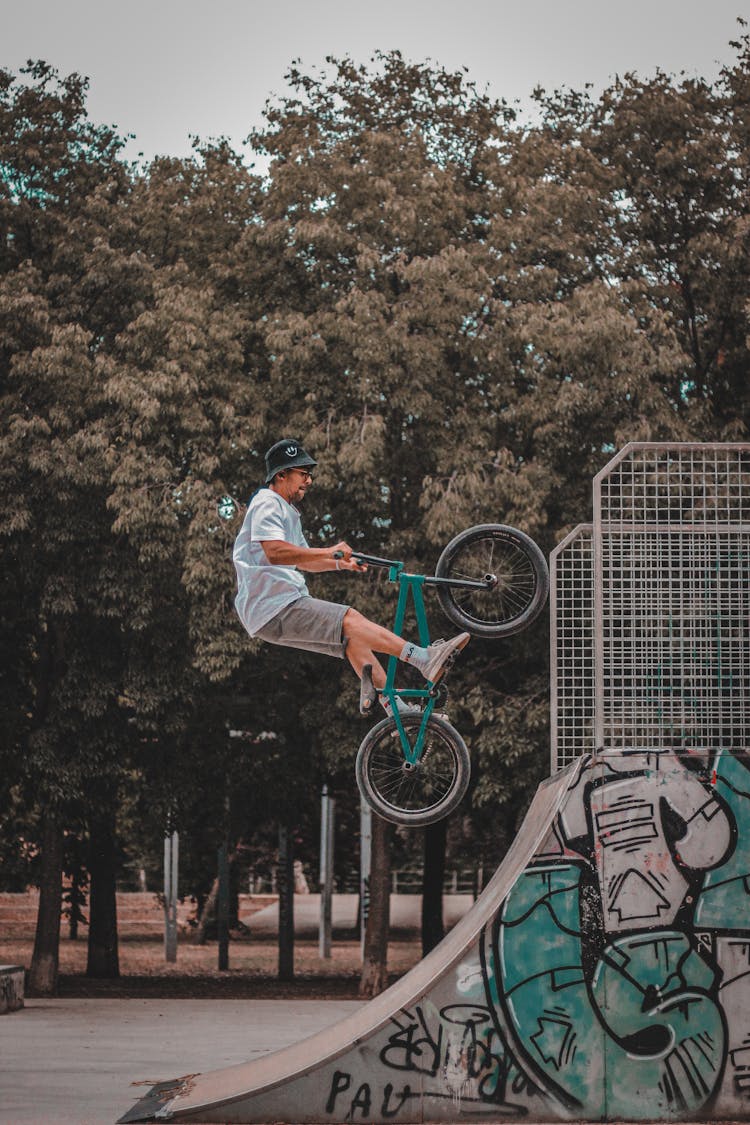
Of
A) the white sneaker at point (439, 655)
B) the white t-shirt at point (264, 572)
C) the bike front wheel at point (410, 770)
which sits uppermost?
the white t-shirt at point (264, 572)

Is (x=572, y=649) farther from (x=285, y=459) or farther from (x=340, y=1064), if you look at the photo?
(x=340, y=1064)

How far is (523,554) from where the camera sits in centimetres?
998

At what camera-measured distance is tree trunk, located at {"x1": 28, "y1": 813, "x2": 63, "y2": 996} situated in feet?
83.8

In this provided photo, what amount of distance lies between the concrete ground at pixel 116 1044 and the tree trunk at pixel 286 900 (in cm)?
451

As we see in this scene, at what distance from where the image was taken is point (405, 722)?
996 centimetres

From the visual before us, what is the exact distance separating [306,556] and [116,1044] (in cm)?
983

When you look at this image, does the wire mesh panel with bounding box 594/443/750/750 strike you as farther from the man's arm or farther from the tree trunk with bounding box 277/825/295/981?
the tree trunk with bounding box 277/825/295/981

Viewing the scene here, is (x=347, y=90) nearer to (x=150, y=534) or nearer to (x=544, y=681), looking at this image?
(x=150, y=534)

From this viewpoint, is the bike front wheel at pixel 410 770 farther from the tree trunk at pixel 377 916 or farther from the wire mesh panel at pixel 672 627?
the tree trunk at pixel 377 916

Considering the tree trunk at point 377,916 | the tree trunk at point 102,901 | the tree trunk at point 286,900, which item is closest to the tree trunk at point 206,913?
the tree trunk at point 286,900

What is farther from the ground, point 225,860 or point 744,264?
point 744,264

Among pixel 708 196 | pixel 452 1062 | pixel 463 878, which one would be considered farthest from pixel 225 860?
pixel 463 878

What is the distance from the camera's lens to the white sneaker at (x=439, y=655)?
31.3 ft

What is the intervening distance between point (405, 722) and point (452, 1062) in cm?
254
